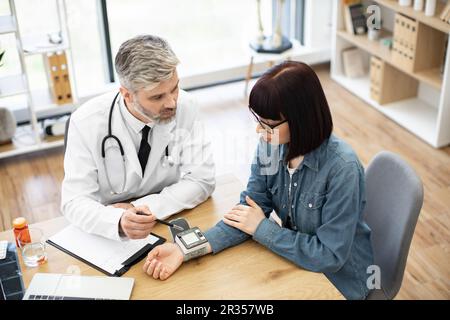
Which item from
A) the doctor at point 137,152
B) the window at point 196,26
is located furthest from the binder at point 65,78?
the doctor at point 137,152

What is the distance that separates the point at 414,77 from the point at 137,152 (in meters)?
2.45

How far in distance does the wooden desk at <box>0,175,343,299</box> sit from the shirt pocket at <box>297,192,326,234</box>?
0.57ft

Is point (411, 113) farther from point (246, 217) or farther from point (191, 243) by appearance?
point (191, 243)

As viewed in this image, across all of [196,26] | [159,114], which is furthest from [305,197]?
[196,26]

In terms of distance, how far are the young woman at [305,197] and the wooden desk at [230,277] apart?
0.03 meters

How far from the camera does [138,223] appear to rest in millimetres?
1870

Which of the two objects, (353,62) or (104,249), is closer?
(104,249)

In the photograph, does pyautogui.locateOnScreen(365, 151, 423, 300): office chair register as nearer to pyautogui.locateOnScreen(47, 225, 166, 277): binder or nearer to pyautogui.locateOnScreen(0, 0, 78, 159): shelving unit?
pyautogui.locateOnScreen(47, 225, 166, 277): binder

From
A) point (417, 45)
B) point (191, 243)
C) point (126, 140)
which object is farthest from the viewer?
point (417, 45)

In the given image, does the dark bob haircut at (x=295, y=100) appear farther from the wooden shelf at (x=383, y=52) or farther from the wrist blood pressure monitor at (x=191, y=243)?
the wooden shelf at (x=383, y=52)

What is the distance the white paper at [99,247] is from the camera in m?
1.85
